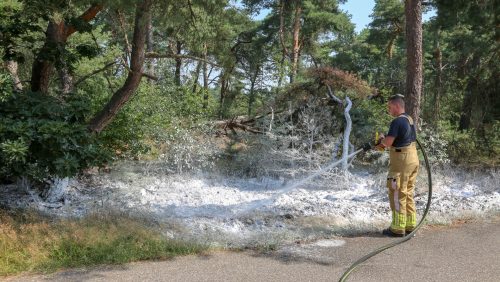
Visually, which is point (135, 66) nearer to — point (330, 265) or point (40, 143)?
point (40, 143)

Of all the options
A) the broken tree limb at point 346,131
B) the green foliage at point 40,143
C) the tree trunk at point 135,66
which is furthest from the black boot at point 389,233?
the tree trunk at point 135,66

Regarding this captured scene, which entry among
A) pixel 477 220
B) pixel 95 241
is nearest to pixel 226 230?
pixel 95 241

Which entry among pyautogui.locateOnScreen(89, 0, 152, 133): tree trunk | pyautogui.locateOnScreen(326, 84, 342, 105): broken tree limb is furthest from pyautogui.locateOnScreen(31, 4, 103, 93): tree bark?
pyautogui.locateOnScreen(326, 84, 342, 105): broken tree limb

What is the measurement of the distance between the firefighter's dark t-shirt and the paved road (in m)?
1.17

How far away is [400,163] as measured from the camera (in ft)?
17.6

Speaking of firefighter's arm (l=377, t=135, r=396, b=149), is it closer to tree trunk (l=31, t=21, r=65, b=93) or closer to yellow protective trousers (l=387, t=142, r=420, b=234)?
yellow protective trousers (l=387, t=142, r=420, b=234)

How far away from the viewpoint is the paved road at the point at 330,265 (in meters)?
4.17

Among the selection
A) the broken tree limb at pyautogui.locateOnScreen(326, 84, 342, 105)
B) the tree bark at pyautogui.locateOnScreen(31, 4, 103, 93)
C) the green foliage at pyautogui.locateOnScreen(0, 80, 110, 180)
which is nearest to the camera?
the green foliage at pyautogui.locateOnScreen(0, 80, 110, 180)

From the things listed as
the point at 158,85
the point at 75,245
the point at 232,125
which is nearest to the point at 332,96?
the point at 232,125

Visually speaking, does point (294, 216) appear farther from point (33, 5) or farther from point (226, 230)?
point (33, 5)

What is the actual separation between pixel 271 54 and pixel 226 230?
2146 centimetres

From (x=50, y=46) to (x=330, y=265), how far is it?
201 inches

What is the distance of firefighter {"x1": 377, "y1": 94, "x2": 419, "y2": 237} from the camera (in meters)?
5.26

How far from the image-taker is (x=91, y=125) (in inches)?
278
